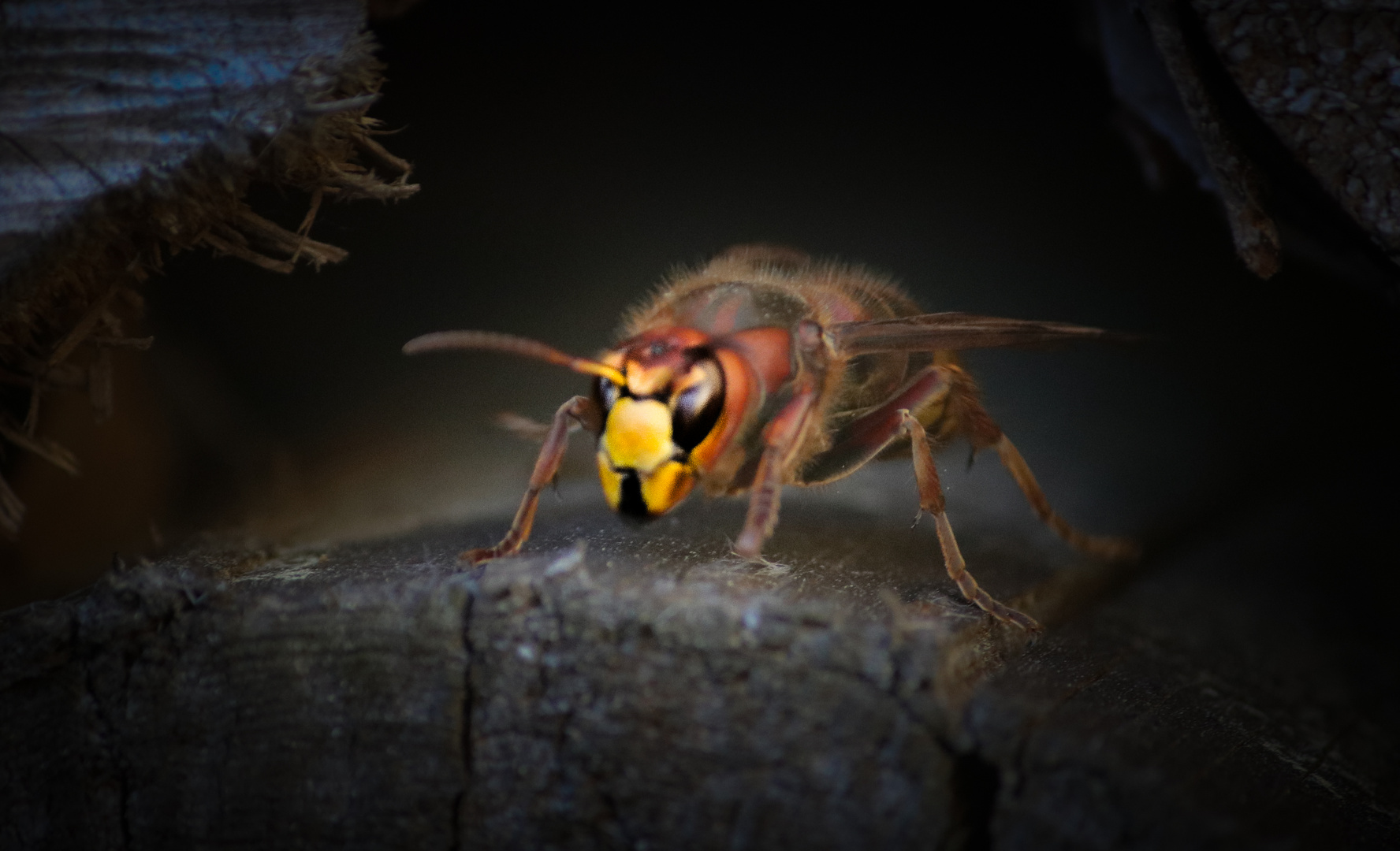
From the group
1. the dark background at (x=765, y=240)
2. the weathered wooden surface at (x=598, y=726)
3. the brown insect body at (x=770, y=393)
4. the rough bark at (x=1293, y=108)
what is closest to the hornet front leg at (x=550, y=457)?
the brown insect body at (x=770, y=393)

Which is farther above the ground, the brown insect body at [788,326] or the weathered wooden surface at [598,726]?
the brown insect body at [788,326]

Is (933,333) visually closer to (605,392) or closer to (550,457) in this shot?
(605,392)

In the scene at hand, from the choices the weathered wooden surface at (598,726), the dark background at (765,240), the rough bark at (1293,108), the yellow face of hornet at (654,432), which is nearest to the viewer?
the weathered wooden surface at (598,726)

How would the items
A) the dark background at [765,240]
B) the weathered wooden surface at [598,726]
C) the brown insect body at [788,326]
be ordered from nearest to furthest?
the weathered wooden surface at [598,726] < the brown insect body at [788,326] < the dark background at [765,240]

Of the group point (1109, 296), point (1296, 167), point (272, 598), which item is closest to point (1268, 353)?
point (1109, 296)

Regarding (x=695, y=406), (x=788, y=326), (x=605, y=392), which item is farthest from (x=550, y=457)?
(x=788, y=326)

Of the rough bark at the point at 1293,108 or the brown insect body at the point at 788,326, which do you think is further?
the brown insect body at the point at 788,326

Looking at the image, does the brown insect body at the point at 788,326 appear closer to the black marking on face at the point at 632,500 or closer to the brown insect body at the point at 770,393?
the brown insect body at the point at 770,393

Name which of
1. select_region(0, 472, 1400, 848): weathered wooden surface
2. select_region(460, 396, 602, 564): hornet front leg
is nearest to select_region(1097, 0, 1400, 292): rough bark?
select_region(0, 472, 1400, 848): weathered wooden surface

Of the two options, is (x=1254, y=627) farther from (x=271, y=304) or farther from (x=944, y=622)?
(x=271, y=304)
